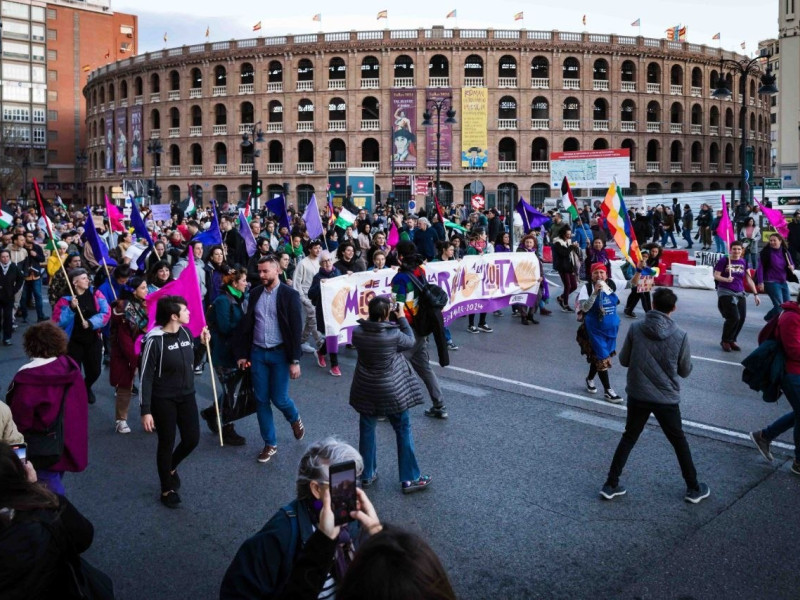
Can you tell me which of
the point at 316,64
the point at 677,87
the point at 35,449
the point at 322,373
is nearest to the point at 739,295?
the point at 322,373

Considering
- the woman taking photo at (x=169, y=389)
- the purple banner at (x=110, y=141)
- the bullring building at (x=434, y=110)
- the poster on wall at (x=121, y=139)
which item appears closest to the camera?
the woman taking photo at (x=169, y=389)

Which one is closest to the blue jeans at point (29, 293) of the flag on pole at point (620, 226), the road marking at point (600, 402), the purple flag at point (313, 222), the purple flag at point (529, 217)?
the purple flag at point (313, 222)

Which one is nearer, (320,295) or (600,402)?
(600,402)

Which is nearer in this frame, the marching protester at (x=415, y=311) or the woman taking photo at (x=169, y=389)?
the woman taking photo at (x=169, y=389)

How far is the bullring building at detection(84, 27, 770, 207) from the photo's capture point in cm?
5541

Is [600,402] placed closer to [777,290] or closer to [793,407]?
[793,407]

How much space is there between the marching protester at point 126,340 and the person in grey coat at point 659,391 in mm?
4889

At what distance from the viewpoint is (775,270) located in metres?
11.6

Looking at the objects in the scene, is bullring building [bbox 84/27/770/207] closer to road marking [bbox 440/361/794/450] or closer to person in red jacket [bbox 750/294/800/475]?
road marking [bbox 440/361/794/450]

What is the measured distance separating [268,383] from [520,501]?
2530 millimetres

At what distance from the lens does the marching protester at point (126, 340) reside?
300 inches

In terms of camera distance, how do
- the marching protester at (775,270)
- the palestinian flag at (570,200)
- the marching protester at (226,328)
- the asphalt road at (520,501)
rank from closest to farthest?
1. the asphalt road at (520,501)
2. the marching protester at (226,328)
3. the marching protester at (775,270)
4. the palestinian flag at (570,200)

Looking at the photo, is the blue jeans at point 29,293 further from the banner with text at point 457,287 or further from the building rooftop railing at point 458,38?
the building rooftop railing at point 458,38

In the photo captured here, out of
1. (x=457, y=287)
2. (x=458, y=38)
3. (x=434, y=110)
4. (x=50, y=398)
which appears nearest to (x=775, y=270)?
(x=457, y=287)
